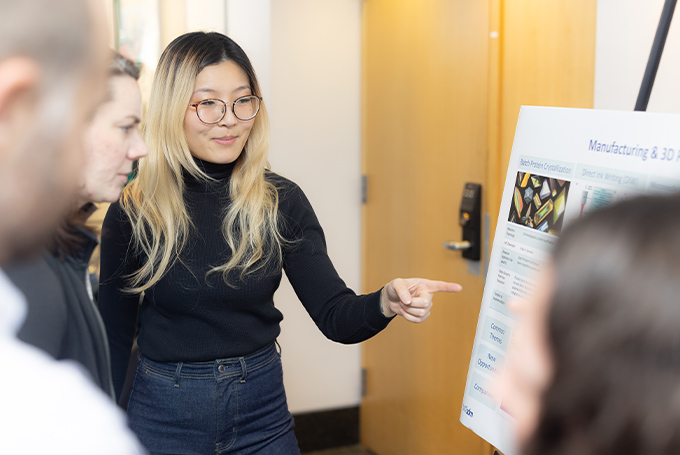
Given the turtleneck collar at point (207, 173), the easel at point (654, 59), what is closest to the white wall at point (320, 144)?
the turtleneck collar at point (207, 173)

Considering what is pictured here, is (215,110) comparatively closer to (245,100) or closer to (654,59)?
(245,100)

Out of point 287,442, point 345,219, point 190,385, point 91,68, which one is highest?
point 91,68

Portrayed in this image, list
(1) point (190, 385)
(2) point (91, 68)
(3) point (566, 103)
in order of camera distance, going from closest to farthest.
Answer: (2) point (91, 68), (1) point (190, 385), (3) point (566, 103)

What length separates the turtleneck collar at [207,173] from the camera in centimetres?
Answer: 177

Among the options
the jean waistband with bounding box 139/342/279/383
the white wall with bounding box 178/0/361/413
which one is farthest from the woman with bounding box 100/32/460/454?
the white wall with bounding box 178/0/361/413

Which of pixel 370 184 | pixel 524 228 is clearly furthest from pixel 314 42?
pixel 524 228

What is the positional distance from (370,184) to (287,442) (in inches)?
72.2

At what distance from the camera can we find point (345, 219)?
3383 mm

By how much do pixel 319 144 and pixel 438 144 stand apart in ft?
2.46

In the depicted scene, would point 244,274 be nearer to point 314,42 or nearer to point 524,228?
point 524,228

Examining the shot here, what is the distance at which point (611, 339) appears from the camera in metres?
0.47

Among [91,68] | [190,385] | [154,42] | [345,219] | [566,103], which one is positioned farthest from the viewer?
[345,219]

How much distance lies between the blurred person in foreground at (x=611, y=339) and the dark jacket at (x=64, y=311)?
41 centimetres

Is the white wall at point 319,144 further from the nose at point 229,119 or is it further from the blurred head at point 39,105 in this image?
the blurred head at point 39,105
